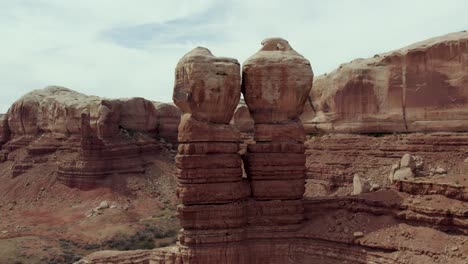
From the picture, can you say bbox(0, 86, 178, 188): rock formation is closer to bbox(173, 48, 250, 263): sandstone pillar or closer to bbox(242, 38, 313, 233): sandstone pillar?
bbox(173, 48, 250, 263): sandstone pillar

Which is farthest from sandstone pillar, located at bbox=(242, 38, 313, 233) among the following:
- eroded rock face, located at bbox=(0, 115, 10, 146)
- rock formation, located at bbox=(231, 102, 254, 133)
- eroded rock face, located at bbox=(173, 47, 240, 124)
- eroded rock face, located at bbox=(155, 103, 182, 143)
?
eroded rock face, located at bbox=(0, 115, 10, 146)

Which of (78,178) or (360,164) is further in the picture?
(78,178)

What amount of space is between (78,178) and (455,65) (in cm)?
3617

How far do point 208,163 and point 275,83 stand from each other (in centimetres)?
392

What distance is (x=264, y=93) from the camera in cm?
1933

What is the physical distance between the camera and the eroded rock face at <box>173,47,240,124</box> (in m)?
18.4

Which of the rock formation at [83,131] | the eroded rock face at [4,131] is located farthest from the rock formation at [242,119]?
the eroded rock face at [4,131]

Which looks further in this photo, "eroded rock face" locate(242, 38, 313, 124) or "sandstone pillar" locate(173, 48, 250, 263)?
"eroded rock face" locate(242, 38, 313, 124)

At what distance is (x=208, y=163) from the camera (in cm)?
1861

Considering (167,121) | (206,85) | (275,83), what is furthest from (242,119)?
(206,85)

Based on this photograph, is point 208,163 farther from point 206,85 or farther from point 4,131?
point 4,131

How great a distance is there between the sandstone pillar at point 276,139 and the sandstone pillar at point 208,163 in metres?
0.78

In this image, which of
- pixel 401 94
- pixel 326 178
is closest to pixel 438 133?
pixel 401 94

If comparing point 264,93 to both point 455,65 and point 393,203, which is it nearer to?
point 393,203
